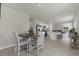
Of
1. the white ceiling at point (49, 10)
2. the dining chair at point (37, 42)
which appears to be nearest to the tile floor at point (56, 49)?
Answer: the dining chair at point (37, 42)

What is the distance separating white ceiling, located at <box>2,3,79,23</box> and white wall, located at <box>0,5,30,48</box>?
122 millimetres

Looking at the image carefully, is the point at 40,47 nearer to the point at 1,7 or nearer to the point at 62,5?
the point at 62,5

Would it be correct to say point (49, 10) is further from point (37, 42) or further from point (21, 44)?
point (21, 44)

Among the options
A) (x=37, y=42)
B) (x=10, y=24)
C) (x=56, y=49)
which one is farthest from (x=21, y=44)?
(x=56, y=49)

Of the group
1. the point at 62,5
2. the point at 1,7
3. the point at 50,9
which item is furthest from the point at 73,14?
the point at 1,7

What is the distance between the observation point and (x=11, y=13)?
2148 mm

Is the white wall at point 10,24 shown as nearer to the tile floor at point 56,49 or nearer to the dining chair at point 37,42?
the tile floor at point 56,49

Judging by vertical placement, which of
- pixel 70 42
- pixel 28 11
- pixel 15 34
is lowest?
pixel 70 42

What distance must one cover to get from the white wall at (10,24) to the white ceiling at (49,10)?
0.12 metres

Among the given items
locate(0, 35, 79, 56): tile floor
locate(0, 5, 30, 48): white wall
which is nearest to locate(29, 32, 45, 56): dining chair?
locate(0, 35, 79, 56): tile floor

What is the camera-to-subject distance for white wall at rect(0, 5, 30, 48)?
6.91 ft

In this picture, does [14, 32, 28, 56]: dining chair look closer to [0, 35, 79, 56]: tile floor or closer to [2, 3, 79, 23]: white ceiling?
[0, 35, 79, 56]: tile floor

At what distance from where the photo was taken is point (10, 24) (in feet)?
7.06

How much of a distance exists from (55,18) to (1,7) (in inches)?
48.3
